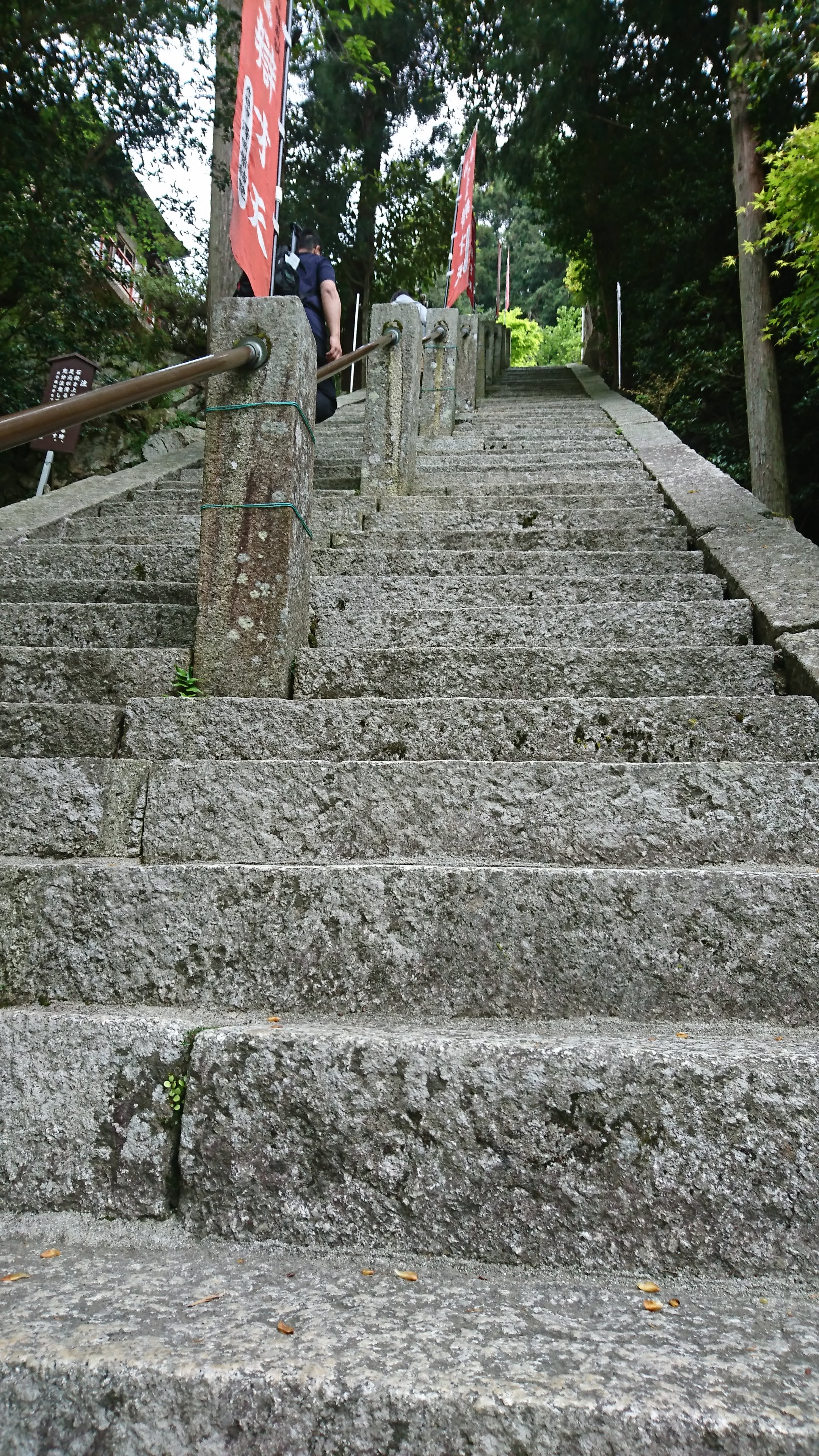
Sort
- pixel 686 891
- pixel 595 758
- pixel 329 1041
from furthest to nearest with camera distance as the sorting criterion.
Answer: pixel 595 758 → pixel 686 891 → pixel 329 1041

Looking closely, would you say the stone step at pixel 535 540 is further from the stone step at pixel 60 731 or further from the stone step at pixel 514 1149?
the stone step at pixel 514 1149

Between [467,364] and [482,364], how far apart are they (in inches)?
86.5

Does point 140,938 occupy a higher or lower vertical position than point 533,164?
lower

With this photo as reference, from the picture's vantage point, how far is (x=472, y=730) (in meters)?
2.42

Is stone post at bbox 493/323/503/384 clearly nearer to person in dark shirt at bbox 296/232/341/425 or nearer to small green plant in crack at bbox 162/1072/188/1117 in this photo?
person in dark shirt at bbox 296/232/341/425

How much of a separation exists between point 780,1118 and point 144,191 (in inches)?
558

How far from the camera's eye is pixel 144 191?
40.3 ft

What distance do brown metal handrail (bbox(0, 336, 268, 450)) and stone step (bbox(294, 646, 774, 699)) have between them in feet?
2.78

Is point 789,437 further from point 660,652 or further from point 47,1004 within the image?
point 47,1004

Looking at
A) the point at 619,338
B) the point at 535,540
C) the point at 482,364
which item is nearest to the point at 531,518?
the point at 535,540

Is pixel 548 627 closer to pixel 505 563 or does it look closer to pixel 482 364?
pixel 505 563

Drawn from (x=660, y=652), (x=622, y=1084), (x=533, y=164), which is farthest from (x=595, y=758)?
(x=533, y=164)

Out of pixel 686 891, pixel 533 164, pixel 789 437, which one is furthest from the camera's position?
pixel 533 164

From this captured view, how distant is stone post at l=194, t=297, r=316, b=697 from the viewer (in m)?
2.64
